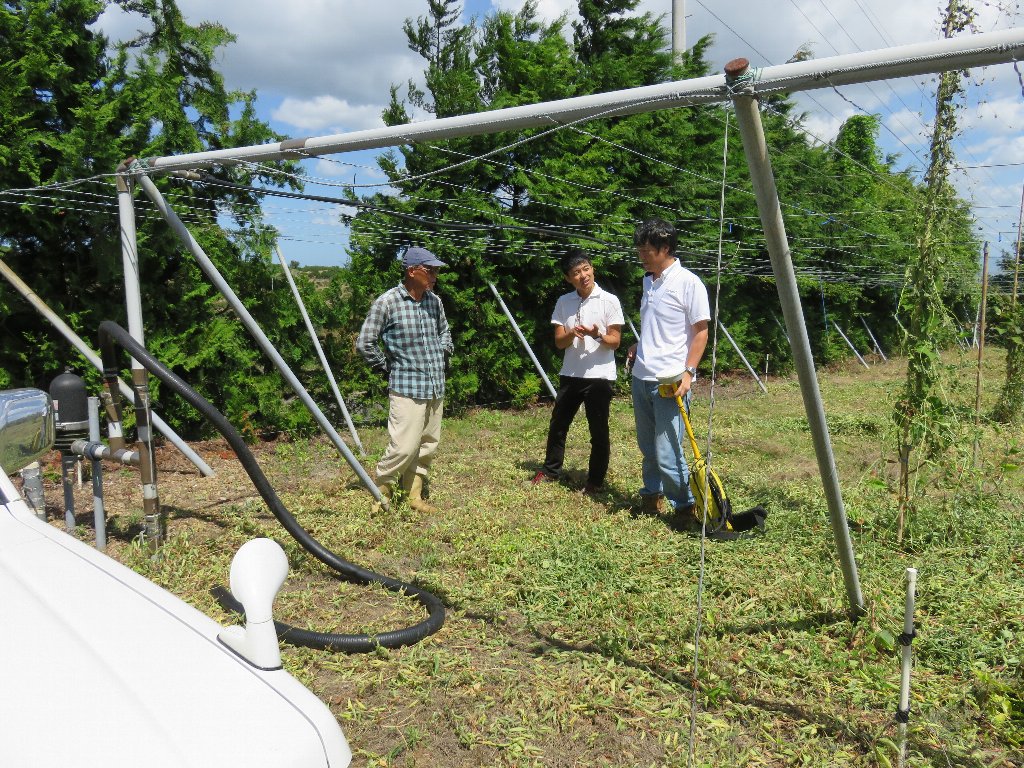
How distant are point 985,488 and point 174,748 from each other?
263 inches

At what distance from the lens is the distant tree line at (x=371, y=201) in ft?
20.5

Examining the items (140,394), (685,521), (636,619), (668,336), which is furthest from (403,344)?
(636,619)

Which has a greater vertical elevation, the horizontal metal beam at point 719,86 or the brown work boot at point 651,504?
the horizontal metal beam at point 719,86

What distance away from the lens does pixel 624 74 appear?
11.1m

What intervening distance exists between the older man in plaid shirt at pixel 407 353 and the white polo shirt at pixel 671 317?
1.55m

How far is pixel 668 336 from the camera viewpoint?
4871 millimetres

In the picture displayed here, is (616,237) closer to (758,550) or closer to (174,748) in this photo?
(758,550)

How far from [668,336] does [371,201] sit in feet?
17.5

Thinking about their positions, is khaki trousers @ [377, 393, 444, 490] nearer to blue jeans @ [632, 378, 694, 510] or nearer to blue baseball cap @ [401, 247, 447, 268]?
blue baseball cap @ [401, 247, 447, 268]

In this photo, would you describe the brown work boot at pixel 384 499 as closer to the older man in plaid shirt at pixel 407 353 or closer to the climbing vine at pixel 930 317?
the older man in plaid shirt at pixel 407 353

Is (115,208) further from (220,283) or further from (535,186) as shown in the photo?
(535,186)

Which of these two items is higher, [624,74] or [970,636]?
[624,74]

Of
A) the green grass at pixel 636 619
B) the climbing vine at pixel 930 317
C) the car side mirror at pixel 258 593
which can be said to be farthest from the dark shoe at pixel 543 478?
the car side mirror at pixel 258 593

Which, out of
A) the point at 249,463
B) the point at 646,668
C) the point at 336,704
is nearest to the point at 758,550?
the point at 646,668
